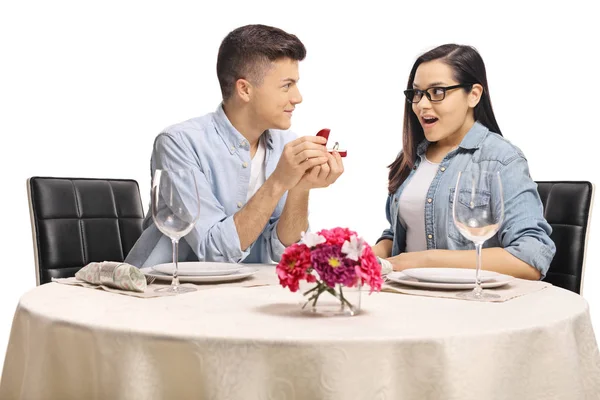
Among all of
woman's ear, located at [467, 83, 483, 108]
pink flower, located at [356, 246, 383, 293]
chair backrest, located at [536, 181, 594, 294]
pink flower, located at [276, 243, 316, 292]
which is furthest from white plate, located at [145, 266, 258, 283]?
chair backrest, located at [536, 181, 594, 294]

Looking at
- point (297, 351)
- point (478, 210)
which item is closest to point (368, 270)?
point (297, 351)

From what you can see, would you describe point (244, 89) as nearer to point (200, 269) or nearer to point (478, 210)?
point (200, 269)

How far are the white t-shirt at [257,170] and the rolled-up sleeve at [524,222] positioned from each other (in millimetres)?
943

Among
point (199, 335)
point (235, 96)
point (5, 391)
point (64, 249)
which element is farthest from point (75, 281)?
point (235, 96)

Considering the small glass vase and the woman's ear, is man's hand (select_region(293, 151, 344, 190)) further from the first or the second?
the small glass vase

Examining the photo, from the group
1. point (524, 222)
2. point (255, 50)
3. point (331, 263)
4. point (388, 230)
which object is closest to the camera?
point (331, 263)

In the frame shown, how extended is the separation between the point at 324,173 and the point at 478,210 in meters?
0.86

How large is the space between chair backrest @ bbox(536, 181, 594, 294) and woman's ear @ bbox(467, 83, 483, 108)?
0.50m

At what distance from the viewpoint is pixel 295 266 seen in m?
1.49

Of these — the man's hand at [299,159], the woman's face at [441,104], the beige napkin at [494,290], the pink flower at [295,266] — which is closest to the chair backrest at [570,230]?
the woman's face at [441,104]

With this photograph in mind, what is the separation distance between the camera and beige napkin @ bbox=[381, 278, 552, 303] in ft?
5.88

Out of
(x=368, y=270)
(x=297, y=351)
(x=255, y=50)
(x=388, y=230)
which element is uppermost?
(x=255, y=50)

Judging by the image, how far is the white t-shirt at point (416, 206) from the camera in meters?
2.82

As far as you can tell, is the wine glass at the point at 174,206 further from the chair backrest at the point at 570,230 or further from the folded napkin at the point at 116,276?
the chair backrest at the point at 570,230
